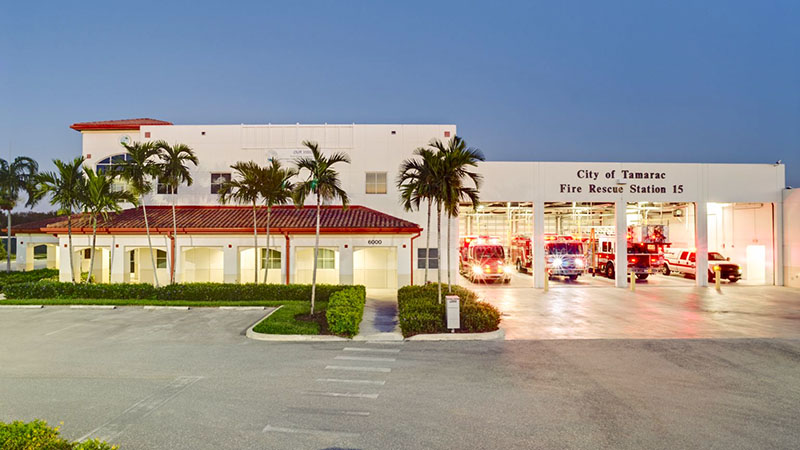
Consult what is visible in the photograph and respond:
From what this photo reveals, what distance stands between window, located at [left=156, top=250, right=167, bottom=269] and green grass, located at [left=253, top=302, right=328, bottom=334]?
13.9m

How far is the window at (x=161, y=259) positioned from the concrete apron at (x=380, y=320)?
42.3ft

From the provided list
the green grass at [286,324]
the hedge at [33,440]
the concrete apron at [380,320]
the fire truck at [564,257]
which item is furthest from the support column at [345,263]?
the hedge at [33,440]

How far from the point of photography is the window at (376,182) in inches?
1014

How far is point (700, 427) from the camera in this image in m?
Result: 6.71

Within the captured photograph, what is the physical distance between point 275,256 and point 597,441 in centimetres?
2155

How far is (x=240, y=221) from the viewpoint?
77.6 feet

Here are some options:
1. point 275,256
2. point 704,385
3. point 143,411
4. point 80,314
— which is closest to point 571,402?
point 704,385

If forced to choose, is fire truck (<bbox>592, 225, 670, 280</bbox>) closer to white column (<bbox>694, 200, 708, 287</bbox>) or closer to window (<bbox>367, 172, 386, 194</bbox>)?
white column (<bbox>694, 200, 708, 287</bbox>)

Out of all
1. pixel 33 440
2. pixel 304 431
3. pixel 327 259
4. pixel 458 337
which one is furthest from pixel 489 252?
pixel 33 440

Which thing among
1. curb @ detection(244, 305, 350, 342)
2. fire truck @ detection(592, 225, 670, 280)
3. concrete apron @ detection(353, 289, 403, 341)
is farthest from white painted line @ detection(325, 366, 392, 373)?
fire truck @ detection(592, 225, 670, 280)

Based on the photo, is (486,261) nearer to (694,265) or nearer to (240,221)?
(694,265)

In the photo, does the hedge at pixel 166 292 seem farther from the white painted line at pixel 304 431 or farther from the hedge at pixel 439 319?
the white painted line at pixel 304 431

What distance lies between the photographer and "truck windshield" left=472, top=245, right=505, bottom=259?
28.8 meters

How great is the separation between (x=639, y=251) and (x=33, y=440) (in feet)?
104
